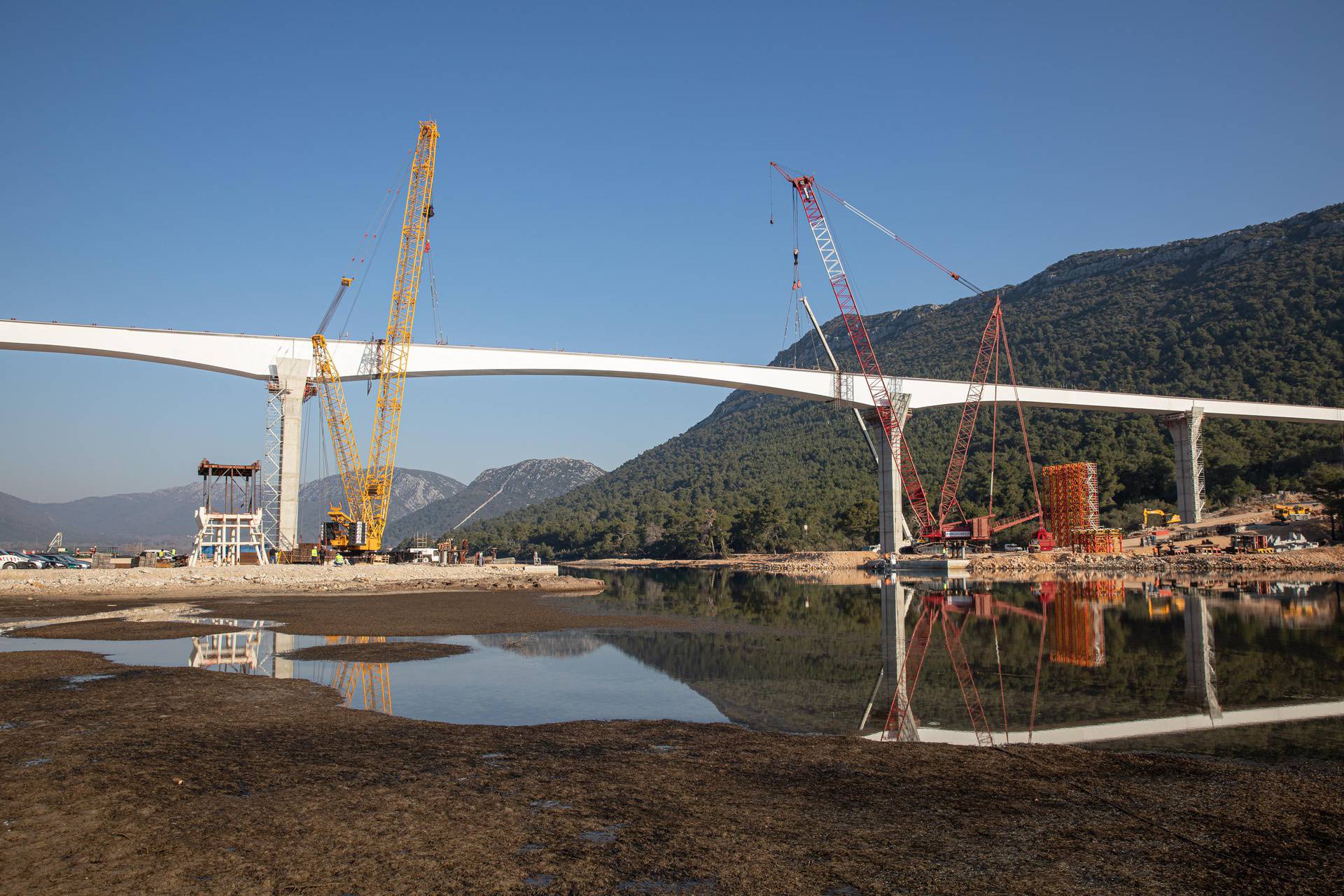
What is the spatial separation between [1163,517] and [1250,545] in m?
19.0

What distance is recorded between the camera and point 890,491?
60.2 meters

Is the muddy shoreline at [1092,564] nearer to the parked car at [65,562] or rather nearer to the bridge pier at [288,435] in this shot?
the bridge pier at [288,435]

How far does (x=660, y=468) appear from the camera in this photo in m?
Answer: 163

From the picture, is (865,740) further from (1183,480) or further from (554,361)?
(1183,480)

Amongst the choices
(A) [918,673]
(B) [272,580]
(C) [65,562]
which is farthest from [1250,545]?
(C) [65,562]

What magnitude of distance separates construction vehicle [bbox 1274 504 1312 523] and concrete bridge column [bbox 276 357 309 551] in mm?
60606

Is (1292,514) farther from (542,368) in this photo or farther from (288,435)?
(288,435)

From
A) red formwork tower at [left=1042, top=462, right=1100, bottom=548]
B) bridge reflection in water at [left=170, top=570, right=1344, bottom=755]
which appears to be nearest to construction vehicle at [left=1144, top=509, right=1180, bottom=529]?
red formwork tower at [left=1042, top=462, right=1100, bottom=548]

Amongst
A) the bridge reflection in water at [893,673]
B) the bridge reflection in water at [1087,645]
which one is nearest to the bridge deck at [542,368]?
the bridge reflection in water at [1087,645]

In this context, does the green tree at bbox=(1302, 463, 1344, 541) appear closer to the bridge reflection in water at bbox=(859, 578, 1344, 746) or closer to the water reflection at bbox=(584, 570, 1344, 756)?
the bridge reflection in water at bbox=(859, 578, 1344, 746)

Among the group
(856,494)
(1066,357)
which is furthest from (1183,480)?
(1066,357)

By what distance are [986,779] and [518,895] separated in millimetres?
4391

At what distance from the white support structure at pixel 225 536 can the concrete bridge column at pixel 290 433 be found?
3.50 ft

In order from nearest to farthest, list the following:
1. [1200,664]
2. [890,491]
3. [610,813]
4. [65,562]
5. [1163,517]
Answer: [610,813] < [1200,664] < [65,562] < [890,491] < [1163,517]
